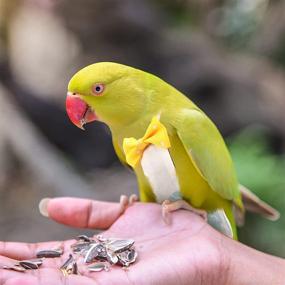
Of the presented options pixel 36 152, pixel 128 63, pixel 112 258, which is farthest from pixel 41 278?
pixel 128 63

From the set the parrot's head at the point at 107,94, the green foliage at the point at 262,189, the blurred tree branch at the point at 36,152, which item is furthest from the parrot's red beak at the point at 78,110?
the blurred tree branch at the point at 36,152

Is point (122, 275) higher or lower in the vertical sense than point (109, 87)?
lower

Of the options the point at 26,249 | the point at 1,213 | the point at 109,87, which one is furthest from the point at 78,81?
the point at 1,213

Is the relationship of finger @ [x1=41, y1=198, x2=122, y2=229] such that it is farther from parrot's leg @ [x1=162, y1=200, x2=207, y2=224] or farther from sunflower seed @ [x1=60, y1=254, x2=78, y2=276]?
sunflower seed @ [x1=60, y1=254, x2=78, y2=276]

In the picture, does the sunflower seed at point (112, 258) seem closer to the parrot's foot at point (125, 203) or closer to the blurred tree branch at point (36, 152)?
the parrot's foot at point (125, 203)

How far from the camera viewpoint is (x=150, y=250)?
1.49 m

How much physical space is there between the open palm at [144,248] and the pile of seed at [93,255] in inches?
0.8

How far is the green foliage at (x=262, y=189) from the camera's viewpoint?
306 cm

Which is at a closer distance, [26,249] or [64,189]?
[26,249]

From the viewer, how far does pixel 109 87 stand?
162 cm

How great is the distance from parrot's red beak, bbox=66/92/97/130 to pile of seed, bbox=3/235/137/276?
1.13ft

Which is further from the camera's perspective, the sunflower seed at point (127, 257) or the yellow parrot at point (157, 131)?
the yellow parrot at point (157, 131)

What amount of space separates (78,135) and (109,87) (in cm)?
242

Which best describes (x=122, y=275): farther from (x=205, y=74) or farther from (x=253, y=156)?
(x=205, y=74)
